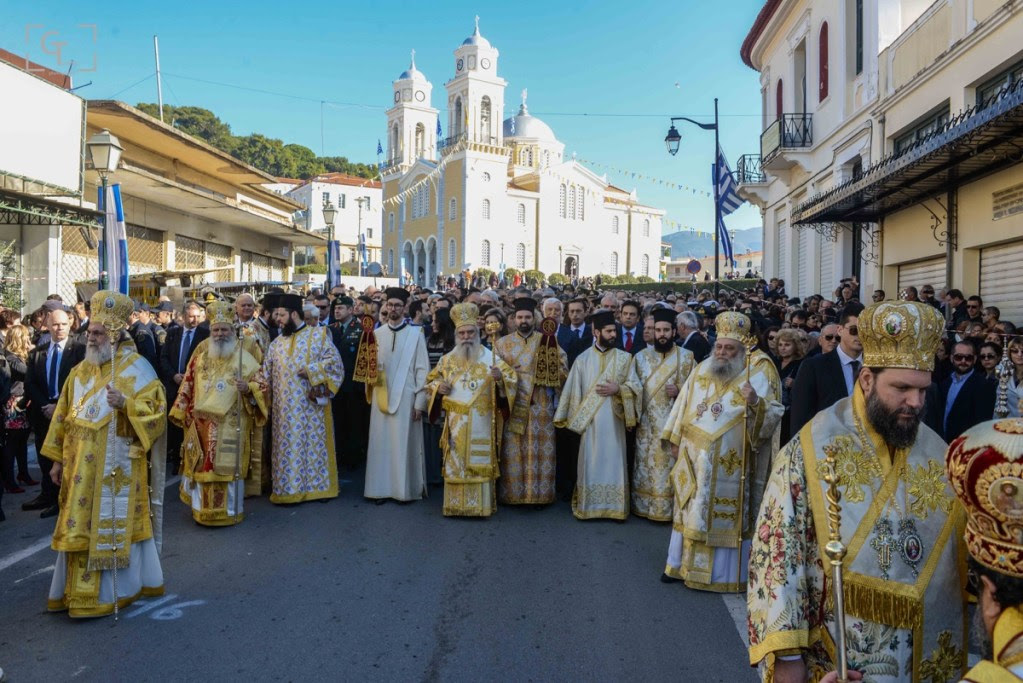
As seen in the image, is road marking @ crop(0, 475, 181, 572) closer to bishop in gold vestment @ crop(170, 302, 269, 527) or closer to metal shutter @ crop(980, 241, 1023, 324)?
bishop in gold vestment @ crop(170, 302, 269, 527)

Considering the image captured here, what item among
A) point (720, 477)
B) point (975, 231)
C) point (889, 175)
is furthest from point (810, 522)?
point (975, 231)

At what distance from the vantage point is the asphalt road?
4.47 metres

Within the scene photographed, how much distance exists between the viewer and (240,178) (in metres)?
30.6

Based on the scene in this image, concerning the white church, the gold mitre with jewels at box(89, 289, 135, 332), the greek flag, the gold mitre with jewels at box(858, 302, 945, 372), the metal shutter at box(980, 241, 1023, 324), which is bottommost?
the gold mitre with jewels at box(858, 302, 945, 372)

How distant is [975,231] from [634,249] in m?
70.5

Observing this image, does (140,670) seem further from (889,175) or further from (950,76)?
(950,76)

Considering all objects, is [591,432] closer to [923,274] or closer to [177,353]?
[177,353]

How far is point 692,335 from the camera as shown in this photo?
28.9ft

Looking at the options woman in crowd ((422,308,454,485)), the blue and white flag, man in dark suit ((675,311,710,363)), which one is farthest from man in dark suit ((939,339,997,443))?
the blue and white flag

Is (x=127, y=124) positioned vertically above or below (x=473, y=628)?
above

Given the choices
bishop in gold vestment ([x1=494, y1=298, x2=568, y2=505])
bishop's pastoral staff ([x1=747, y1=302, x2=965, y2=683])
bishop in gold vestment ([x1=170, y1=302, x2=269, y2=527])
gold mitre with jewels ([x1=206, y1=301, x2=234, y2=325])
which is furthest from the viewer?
bishop in gold vestment ([x1=494, y1=298, x2=568, y2=505])

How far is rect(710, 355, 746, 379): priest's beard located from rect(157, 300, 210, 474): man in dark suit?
5.96 m

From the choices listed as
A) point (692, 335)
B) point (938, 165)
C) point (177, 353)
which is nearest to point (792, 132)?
point (938, 165)

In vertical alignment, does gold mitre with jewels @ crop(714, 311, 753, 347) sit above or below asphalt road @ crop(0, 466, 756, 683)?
above
